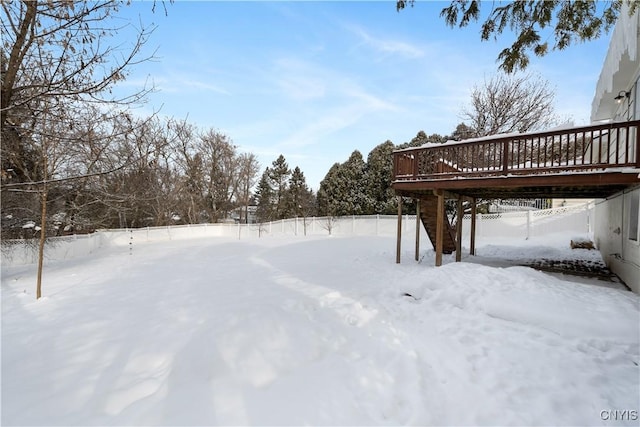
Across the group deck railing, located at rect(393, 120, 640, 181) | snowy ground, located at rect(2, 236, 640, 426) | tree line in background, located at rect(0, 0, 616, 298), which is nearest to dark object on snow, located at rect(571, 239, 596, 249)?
deck railing, located at rect(393, 120, 640, 181)

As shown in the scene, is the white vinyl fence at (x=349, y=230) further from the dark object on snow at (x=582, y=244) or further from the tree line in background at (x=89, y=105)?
the dark object on snow at (x=582, y=244)

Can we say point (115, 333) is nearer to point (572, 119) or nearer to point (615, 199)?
point (615, 199)

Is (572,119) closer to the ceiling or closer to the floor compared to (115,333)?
closer to the ceiling

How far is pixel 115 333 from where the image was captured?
157 inches

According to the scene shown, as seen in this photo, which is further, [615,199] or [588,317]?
[615,199]

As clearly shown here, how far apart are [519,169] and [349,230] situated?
14.0 m

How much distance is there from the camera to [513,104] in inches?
584

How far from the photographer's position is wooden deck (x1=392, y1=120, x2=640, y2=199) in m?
5.02

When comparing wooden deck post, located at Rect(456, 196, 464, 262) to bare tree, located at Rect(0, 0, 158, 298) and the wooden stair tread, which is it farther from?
bare tree, located at Rect(0, 0, 158, 298)

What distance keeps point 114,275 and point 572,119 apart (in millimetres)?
20803

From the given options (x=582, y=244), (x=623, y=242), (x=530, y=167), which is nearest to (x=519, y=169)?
(x=530, y=167)

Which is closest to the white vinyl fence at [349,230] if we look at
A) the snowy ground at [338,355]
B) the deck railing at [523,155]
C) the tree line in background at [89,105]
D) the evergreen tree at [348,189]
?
the tree line in background at [89,105]

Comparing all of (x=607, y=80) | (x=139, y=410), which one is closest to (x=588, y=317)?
(x=139, y=410)

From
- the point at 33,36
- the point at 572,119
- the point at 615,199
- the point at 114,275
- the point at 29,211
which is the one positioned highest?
the point at 572,119
